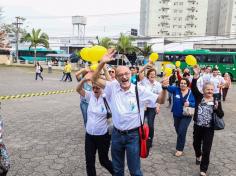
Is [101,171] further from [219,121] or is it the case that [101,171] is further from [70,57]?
[70,57]

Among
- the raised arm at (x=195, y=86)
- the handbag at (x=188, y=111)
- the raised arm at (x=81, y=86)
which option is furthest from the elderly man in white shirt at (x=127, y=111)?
the handbag at (x=188, y=111)

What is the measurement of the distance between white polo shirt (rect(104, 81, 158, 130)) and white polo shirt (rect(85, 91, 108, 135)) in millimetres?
399

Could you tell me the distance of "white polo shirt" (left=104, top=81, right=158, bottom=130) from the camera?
3443 millimetres

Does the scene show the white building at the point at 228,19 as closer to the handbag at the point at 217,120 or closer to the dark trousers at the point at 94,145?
the handbag at the point at 217,120

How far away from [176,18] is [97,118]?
87125mm

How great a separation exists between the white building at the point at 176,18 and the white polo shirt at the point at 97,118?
Result: 8400cm

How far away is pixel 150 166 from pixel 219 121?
4.88ft

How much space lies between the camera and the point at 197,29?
277 feet

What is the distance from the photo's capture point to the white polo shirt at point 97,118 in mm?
3895

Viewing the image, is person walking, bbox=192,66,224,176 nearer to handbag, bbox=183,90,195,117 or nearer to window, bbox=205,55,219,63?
handbag, bbox=183,90,195,117

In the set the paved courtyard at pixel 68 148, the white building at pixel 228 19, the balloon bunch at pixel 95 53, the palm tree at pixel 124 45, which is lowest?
the paved courtyard at pixel 68 148

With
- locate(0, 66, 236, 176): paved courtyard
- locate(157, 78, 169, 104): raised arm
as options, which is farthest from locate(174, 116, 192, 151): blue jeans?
locate(157, 78, 169, 104): raised arm

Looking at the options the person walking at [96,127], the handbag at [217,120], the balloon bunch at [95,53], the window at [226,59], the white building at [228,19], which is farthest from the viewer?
the white building at [228,19]

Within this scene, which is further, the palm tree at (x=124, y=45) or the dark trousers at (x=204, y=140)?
the palm tree at (x=124, y=45)
